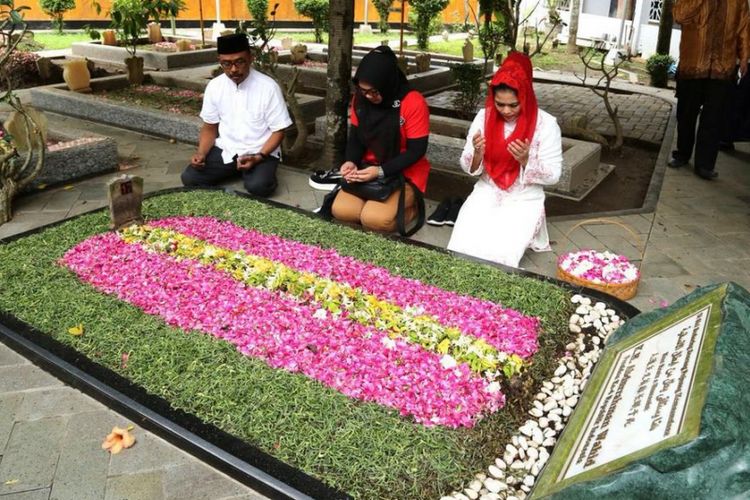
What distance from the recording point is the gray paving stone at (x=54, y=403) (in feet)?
8.61

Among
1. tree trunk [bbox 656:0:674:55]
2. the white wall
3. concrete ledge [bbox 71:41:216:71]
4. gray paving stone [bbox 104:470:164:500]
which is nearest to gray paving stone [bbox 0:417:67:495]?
gray paving stone [bbox 104:470:164:500]

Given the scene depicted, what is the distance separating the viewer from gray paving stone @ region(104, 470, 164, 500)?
2217 millimetres

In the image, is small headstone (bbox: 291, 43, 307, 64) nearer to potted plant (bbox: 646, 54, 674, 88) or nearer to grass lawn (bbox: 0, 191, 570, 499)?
potted plant (bbox: 646, 54, 674, 88)

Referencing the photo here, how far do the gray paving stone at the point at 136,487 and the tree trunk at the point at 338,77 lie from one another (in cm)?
397

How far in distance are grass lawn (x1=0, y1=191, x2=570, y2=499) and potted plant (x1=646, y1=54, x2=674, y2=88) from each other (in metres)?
9.84

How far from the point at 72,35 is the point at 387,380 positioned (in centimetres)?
1943

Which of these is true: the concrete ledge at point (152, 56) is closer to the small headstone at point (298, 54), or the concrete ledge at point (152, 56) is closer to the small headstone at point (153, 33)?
the small headstone at point (153, 33)

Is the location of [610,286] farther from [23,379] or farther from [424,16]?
[424,16]

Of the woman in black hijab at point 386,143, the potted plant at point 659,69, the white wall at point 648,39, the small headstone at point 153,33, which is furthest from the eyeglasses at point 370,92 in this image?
the white wall at point 648,39

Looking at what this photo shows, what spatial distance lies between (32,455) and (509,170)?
3.06 metres

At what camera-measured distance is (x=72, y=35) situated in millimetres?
18516

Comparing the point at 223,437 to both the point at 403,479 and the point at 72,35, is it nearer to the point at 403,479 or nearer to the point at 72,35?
the point at 403,479

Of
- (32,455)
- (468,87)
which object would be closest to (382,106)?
(32,455)

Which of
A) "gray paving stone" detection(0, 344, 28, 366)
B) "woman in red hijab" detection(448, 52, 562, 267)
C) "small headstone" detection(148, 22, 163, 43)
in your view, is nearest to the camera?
"gray paving stone" detection(0, 344, 28, 366)
